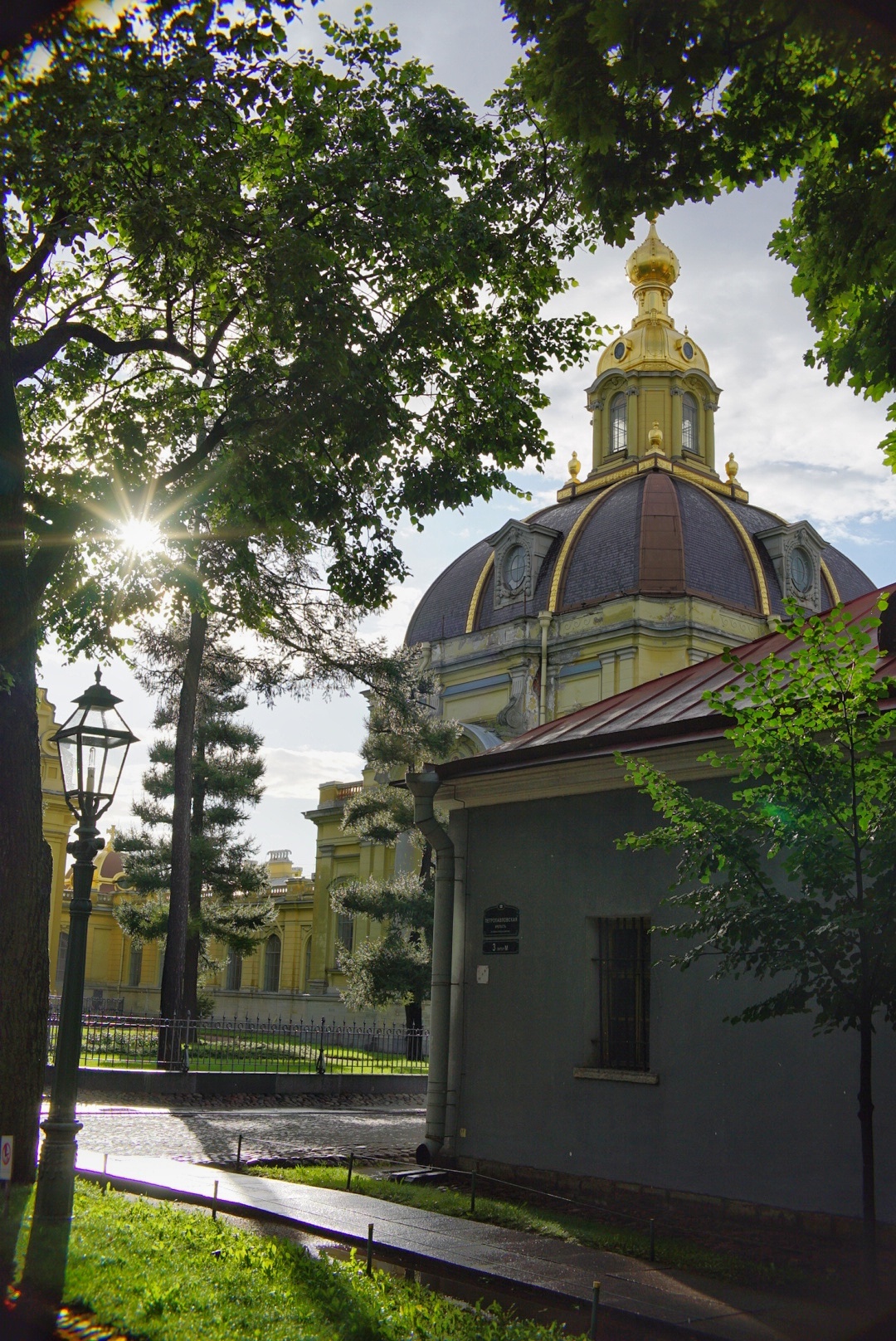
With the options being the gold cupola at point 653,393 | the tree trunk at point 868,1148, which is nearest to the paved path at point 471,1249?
the tree trunk at point 868,1148

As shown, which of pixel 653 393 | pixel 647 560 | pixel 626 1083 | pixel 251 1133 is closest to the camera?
pixel 626 1083

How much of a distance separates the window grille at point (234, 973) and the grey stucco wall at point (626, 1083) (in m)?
44.1

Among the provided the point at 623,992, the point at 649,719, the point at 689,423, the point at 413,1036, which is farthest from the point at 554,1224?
the point at 689,423

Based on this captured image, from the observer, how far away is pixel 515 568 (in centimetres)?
4434

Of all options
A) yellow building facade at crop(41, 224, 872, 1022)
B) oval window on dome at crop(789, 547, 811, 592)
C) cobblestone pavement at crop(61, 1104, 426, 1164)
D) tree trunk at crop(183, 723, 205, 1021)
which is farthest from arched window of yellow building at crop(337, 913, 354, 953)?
cobblestone pavement at crop(61, 1104, 426, 1164)

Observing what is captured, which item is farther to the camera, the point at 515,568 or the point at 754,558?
the point at 515,568

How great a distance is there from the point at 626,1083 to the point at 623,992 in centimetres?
92

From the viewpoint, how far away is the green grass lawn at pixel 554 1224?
28.8 feet

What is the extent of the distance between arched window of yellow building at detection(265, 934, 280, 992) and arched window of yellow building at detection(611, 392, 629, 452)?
25966 millimetres

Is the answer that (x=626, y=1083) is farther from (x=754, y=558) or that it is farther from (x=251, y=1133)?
(x=754, y=558)

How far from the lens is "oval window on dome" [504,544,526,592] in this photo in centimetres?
4391

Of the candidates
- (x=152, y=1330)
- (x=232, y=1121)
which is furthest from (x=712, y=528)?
(x=152, y=1330)

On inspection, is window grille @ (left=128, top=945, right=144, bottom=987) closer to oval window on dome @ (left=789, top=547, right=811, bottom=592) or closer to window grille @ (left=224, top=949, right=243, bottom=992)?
window grille @ (left=224, top=949, right=243, bottom=992)

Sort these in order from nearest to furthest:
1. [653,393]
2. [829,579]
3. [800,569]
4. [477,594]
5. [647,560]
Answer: [647,560] → [800,569] → [829,579] → [477,594] → [653,393]
